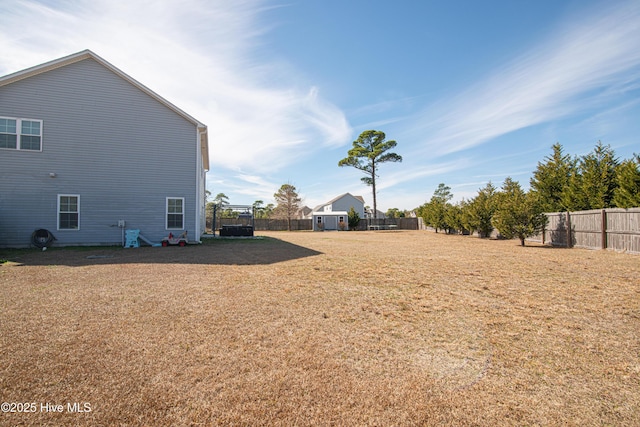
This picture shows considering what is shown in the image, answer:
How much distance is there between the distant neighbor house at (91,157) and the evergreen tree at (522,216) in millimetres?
15513

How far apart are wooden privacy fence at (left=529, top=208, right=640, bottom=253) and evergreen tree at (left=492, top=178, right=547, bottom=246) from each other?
698mm

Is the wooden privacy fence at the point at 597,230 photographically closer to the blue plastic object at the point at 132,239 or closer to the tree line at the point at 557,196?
the tree line at the point at 557,196

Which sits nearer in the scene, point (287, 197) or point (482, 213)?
point (482, 213)

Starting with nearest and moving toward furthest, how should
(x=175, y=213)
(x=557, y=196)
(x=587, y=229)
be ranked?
(x=587, y=229) < (x=175, y=213) < (x=557, y=196)

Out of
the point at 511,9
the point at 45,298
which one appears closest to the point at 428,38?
the point at 511,9

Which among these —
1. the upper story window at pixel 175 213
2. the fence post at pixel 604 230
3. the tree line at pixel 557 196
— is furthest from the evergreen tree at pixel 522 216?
the upper story window at pixel 175 213

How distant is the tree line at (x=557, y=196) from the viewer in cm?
1234

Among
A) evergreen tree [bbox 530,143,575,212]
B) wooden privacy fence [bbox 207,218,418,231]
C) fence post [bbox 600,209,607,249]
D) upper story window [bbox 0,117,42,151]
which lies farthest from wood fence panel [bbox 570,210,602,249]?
wooden privacy fence [bbox 207,218,418,231]

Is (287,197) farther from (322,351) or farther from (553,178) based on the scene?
(322,351)

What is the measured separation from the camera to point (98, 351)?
295 cm

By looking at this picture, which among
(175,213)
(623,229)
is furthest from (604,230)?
(175,213)

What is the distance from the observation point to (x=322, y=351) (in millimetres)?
2992

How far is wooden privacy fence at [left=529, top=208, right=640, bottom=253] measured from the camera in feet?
33.9

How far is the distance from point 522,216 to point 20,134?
2241cm
